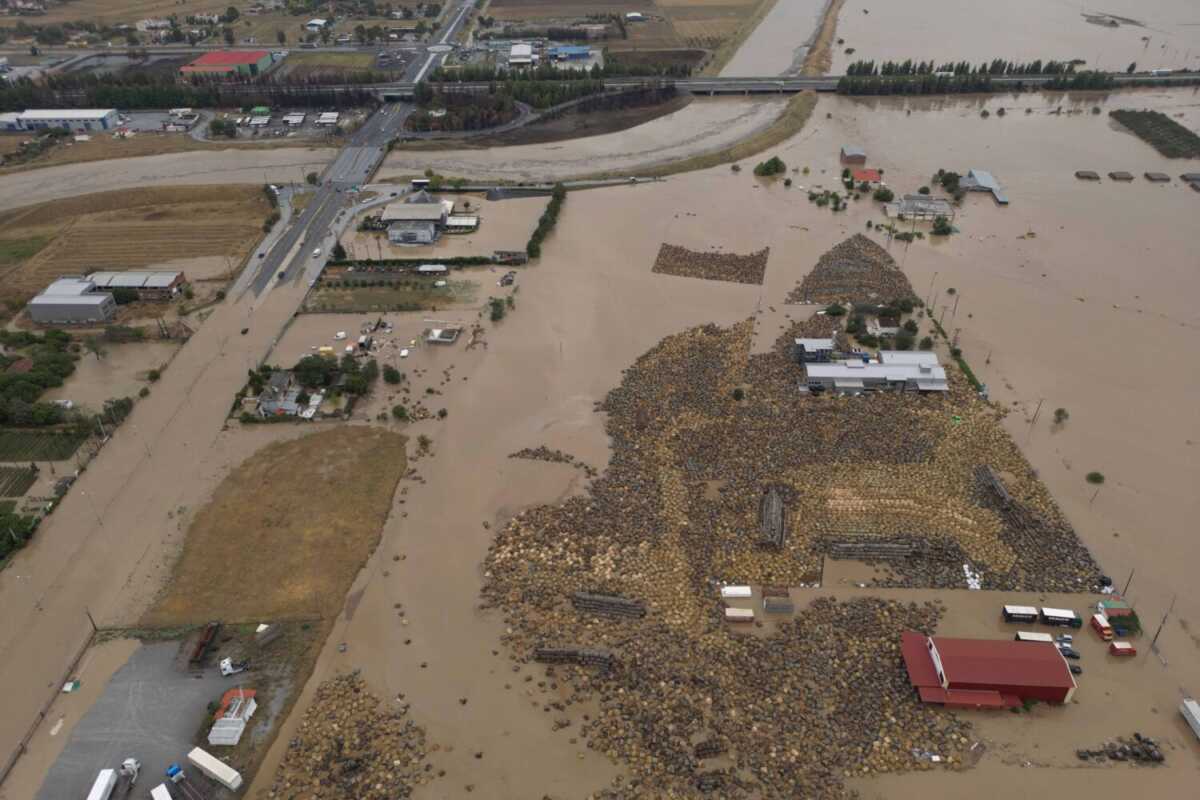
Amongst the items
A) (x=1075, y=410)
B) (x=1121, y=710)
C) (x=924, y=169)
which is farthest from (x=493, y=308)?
(x=924, y=169)

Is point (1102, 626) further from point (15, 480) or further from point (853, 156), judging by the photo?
point (853, 156)

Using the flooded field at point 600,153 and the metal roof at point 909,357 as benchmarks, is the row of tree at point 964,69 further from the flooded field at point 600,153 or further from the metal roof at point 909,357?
the metal roof at point 909,357

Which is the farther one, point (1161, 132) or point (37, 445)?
point (1161, 132)

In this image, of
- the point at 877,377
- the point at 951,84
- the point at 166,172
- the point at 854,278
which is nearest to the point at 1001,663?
the point at 877,377

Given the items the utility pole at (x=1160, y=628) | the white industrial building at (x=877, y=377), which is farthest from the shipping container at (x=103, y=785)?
the utility pole at (x=1160, y=628)

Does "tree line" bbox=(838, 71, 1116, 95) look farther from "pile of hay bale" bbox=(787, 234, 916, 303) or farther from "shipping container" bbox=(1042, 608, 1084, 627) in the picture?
"shipping container" bbox=(1042, 608, 1084, 627)
